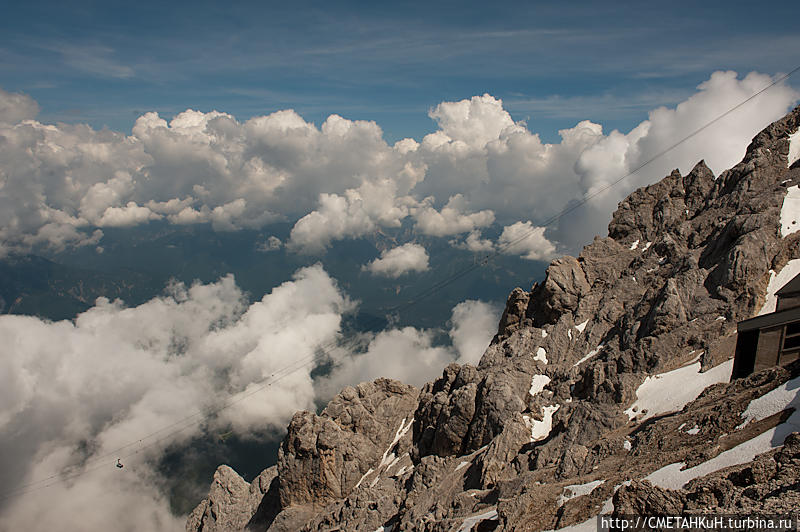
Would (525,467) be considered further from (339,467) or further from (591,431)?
(339,467)

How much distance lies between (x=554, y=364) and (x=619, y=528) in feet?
141

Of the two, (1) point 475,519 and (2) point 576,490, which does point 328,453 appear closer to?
(1) point 475,519

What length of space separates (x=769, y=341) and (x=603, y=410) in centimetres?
1395

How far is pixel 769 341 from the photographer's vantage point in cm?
2861

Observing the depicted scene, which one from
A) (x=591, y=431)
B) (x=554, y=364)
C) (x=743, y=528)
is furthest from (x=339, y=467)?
(x=743, y=528)

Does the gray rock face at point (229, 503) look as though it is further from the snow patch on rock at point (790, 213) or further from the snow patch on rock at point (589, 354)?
the snow patch on rock at point (790, 213)

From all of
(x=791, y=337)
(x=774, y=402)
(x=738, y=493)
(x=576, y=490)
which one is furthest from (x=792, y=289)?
(x=738, y=493)

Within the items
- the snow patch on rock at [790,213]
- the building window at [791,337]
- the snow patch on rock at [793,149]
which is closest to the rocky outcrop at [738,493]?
the building window at [791,337]

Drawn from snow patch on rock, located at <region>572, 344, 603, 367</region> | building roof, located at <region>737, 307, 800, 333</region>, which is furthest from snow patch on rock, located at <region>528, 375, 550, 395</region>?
building roof, located at <region>737, 307, 800, 333</region>

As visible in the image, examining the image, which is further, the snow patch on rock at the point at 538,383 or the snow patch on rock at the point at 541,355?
the snow patch on rock at the point at 541,355

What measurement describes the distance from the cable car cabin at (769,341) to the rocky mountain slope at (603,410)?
271 cm

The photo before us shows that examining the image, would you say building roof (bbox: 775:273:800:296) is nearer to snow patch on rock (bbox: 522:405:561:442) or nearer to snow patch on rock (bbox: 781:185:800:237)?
snow patch on rock (bbox: 781:185:800:237)

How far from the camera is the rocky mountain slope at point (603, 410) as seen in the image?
20.2 m

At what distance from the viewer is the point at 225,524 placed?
78.9 metres
